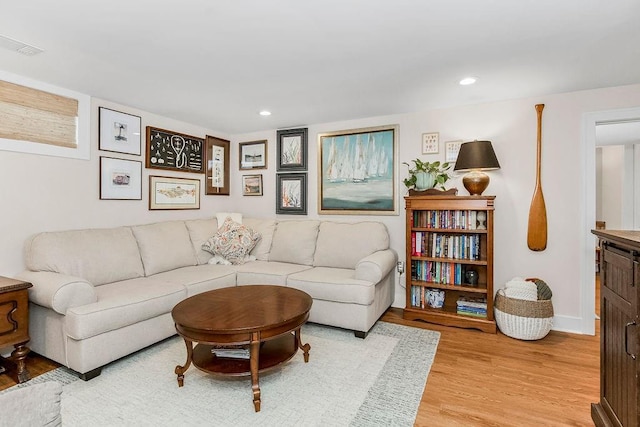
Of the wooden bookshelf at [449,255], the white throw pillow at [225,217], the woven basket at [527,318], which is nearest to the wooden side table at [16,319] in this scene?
the white throw pillow at [225,217]

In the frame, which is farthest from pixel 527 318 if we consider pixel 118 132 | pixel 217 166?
pixel 118 132

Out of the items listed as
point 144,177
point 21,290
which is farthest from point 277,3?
point 144,177

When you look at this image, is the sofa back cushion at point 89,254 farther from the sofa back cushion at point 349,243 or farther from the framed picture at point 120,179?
the sofa back cushion at point 349,243

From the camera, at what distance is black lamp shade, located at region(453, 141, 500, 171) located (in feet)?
9.94

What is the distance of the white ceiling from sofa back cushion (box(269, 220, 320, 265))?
Result: 4.78ft

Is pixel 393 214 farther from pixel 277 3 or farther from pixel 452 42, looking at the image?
pixel 277 3

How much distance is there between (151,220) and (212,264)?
0.85 metres

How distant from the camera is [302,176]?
14.1 ft

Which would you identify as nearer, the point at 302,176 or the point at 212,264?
the point at 212,264

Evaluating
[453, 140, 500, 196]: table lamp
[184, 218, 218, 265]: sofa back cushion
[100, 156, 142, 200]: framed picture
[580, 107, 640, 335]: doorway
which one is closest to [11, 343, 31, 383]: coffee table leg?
[100, 156, 142, 200]: framed picture

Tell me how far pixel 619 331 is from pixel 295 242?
9.52 feet

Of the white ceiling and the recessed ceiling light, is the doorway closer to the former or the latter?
the white ceiling

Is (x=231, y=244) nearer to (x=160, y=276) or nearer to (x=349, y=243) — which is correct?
(x=160, y=276)

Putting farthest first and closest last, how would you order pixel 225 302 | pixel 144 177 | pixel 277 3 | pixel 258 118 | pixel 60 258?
pixel 258 118 → pixel 144 177 → pixel 60 258 → pixel 225 302 → pixel 277 3
